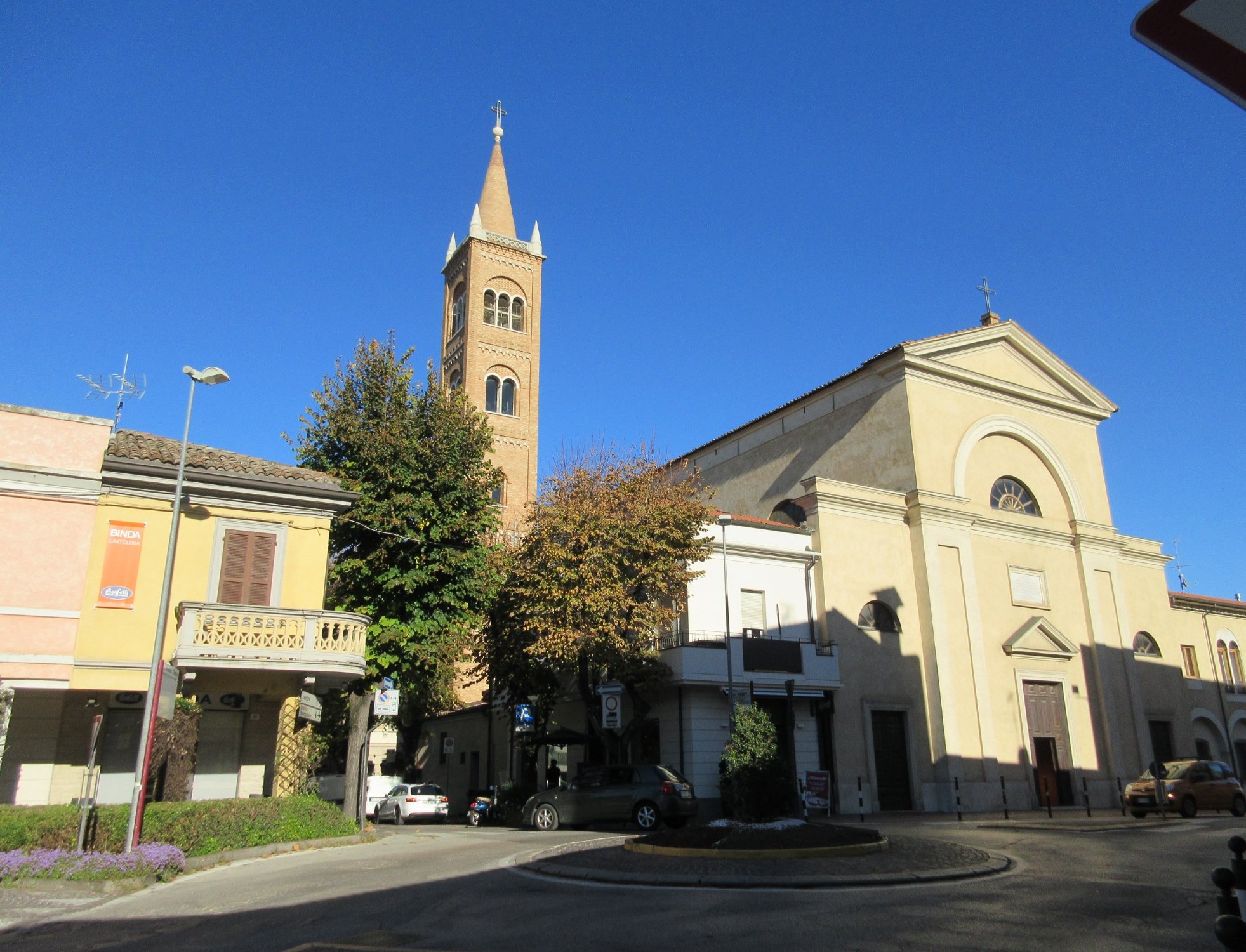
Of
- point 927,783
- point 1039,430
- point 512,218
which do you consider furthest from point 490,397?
point 927,783

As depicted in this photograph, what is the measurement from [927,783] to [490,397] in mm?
35332

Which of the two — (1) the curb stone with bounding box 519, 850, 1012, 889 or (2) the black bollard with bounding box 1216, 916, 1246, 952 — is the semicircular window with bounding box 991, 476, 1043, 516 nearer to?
(1) the curb stone with bounding box 519, 850, 1012, 889

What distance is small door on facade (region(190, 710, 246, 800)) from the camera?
1772cm

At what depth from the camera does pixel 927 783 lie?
90.0 ft

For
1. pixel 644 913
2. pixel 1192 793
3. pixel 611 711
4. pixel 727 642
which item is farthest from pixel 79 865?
pixel 1192 793

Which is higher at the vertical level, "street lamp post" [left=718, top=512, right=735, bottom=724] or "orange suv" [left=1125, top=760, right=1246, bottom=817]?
"street lamp post" [left=718, top=512, right=735, bottom=724]

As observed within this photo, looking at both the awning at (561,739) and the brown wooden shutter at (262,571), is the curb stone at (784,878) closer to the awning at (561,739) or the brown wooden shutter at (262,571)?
the brown wooden shutter at (262,571)

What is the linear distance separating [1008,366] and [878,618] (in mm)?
12721

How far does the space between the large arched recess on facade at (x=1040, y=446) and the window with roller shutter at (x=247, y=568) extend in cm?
2429

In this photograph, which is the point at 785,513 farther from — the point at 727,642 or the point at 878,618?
the point at 727,642

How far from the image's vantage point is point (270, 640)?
676 inches

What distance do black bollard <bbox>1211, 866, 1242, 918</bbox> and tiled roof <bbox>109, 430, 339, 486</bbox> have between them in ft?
57.1

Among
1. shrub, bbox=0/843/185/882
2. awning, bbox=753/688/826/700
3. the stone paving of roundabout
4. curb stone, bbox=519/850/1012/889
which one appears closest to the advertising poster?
awning, bbox=753/688/826/700

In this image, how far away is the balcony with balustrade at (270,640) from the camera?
1658 centimetres
